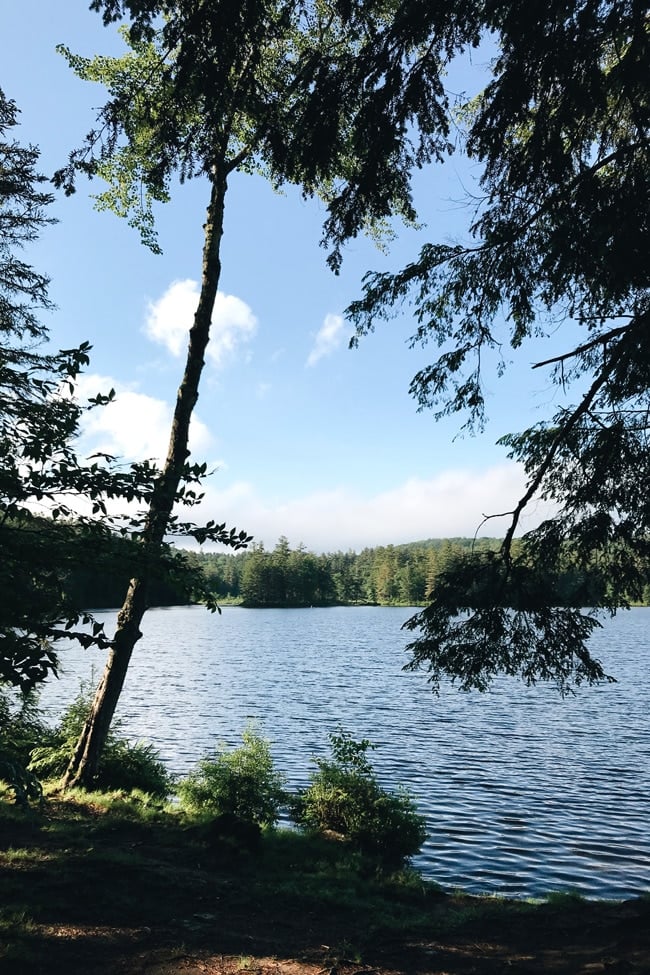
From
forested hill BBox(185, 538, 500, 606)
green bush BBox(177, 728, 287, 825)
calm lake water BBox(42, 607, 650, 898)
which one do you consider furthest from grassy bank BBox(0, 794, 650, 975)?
forested hill BBox(185, 538, 500, 606)

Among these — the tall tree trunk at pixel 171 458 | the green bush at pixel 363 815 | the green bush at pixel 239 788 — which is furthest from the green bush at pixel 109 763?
the green bush at pixel 363 815

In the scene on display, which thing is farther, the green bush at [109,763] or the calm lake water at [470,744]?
the calm lake water at [470,744]

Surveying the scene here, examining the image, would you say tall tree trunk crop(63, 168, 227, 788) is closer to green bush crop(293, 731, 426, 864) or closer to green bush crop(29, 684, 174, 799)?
green bush crop(29, 684, 174, 799)

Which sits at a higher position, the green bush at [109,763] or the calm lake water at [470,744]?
the green bush at [109,763]

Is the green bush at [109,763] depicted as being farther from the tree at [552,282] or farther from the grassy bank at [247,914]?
A: the tree at [552,282]

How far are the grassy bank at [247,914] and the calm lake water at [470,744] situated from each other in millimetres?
2193

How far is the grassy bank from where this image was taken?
531cm

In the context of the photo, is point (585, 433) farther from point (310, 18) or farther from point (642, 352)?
point (310, 18)

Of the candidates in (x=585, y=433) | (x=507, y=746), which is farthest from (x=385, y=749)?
(x=585, y=433)

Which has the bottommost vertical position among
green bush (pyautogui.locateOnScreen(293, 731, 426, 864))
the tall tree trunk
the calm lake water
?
the calm lake water

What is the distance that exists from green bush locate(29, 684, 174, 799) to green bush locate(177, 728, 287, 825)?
1033mm

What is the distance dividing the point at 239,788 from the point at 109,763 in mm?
2595

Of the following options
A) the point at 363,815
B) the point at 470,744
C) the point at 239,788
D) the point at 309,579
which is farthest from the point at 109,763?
the point at 309,579

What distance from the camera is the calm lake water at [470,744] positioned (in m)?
11.5
